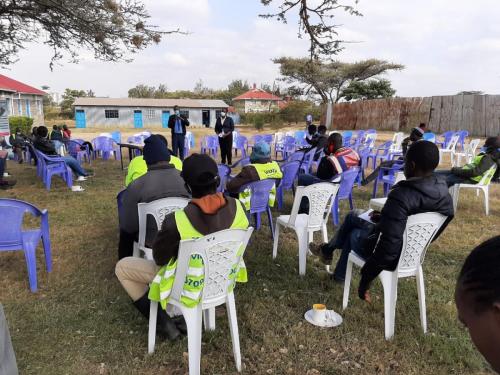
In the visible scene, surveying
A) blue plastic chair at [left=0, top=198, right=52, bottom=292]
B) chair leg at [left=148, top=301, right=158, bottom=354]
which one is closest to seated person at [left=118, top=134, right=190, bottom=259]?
chair leg at [left=148, top=301, right=158, bottom=354]

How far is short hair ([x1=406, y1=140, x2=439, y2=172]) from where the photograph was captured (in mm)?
2516

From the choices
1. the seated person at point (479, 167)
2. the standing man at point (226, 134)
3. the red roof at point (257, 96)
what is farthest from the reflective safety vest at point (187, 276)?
the red roof at point (257, 96)

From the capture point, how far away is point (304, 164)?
7.02m

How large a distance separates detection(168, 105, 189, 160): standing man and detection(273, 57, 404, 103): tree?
76.2 ft

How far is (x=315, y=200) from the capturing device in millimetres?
3693

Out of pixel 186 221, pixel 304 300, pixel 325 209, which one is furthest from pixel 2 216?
pixel 325 209

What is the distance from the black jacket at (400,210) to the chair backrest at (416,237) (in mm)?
45

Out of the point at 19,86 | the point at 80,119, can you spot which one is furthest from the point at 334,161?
the point at 80,119

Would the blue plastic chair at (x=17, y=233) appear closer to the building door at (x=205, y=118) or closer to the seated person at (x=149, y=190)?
the seated person at (x=149, y=190)

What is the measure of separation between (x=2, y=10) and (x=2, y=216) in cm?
464

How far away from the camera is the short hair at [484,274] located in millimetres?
671

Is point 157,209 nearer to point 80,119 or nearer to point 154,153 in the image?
point 154,153

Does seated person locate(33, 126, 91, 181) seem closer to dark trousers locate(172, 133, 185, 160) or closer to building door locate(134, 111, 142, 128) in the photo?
dark trousers locate(172, 133, 185, 160)

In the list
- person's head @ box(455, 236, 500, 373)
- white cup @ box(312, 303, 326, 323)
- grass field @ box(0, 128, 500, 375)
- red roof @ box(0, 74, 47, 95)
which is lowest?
grass field @ box(0, 128, 500, 375)
